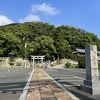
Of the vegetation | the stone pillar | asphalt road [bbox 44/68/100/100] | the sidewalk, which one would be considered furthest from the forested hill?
the stone pillar

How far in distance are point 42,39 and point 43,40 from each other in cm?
144

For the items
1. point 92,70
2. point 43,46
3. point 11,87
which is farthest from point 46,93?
point 43,46

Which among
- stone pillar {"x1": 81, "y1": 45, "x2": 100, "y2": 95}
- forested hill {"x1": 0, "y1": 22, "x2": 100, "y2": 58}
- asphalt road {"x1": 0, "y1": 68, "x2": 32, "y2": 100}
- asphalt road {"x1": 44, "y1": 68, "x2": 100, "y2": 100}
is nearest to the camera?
asphalt road {"x1": 44, "y1": 68, "x2": 100, "y2": 100}

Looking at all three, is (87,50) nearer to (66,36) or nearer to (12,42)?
(12,42)

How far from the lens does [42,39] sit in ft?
247

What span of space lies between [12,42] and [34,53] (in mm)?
10456

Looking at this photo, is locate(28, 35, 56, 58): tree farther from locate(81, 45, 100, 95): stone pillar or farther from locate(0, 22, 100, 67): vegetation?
locate(81, 45, 100, 95): stone pillar

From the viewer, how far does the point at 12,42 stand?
68750mm

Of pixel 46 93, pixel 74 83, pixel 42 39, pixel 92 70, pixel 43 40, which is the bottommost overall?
pixel 46 93

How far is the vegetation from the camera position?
70.1m

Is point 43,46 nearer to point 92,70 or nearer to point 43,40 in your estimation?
point 43,40

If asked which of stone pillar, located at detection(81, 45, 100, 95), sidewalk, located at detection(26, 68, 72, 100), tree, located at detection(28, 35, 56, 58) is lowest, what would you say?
sidewalk, located at detection(26, 68, 72, 100)

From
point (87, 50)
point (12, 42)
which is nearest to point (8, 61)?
point (12, 42)

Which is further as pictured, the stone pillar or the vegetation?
the vegetation
